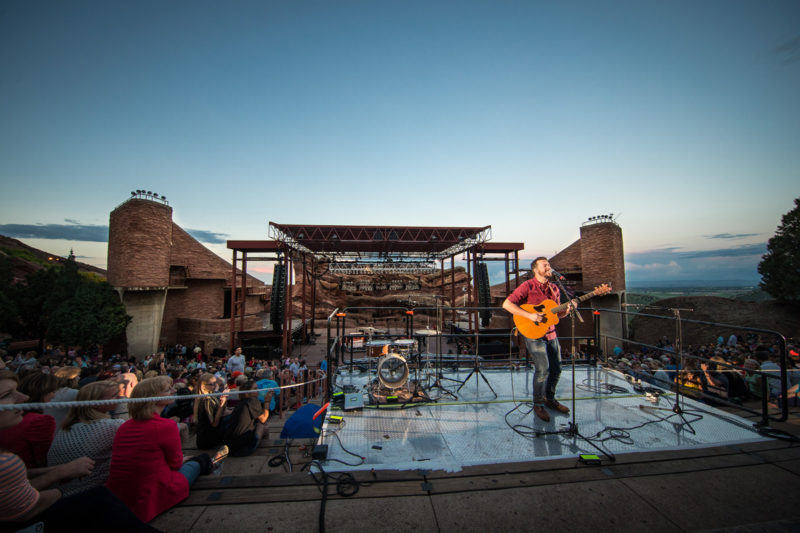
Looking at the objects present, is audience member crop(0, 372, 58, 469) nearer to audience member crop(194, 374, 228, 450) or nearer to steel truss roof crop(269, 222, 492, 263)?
audience member crop(194, 374, 228, 450)

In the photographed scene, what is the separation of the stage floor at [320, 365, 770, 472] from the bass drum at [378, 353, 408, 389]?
0.44 meters

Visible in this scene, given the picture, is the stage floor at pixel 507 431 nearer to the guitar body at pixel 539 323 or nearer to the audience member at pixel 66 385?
the guitar body at pixel 539 323

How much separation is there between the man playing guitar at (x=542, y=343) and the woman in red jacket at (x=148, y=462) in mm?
3852

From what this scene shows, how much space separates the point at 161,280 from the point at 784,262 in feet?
148

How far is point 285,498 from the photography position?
230cm

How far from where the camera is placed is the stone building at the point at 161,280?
18188 mm

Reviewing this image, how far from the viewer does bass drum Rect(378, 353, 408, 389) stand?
4918mm

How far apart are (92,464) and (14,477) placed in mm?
674

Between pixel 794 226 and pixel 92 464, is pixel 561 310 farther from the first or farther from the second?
pixel 794 226

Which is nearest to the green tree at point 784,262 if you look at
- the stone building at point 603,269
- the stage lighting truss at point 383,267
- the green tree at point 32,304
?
the stone building at point 603,269

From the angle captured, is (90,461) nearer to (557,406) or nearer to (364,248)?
(557,406)

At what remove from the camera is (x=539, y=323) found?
4152 mm

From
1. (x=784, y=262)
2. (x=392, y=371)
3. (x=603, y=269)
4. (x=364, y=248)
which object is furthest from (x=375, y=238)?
(x=784, y=262)

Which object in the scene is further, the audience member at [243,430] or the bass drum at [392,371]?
the bass drum at [392,371]
